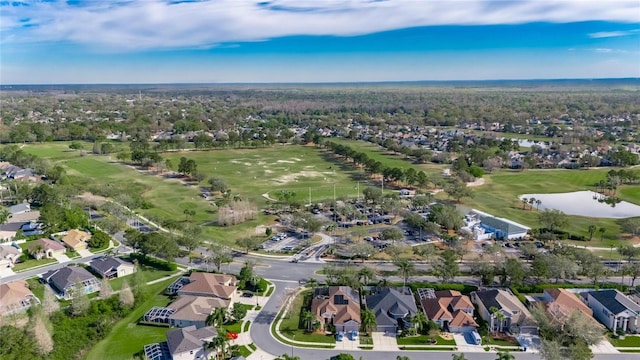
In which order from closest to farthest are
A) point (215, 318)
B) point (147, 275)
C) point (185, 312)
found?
point (215, 318)
point (185, 312)
point (147, 275)

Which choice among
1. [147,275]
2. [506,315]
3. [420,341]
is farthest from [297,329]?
[147,275]

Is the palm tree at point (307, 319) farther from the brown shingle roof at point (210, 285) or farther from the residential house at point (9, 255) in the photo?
the residential house at point (9, 255)

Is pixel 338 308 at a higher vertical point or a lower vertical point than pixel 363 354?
higher

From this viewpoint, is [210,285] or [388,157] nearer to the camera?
[210,285]

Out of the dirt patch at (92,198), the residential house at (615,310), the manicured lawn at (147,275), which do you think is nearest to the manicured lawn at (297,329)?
the manicured lawn at (147,275)

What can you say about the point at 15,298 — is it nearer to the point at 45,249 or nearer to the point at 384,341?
the point at 45,249

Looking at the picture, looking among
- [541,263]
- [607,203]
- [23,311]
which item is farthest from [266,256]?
[607,203]

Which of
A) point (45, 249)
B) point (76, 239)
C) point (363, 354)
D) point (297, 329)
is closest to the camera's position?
point (363, 354)

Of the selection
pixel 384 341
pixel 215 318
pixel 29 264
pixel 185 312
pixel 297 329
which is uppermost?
pixel 215 318
